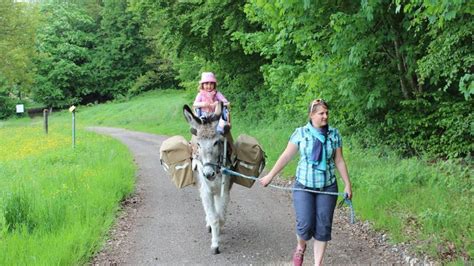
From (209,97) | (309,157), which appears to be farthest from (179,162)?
(309,157)

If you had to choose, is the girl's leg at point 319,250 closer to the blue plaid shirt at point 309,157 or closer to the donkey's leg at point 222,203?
the blue plaid shirt at point 309,157

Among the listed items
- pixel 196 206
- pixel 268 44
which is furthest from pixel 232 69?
pixel 196 206

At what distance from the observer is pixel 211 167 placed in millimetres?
6211

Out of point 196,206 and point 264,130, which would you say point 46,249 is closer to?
point 196,206

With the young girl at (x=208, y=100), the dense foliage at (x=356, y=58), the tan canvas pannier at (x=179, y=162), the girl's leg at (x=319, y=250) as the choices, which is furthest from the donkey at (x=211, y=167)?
the dense foliage at (x=356, y=58)

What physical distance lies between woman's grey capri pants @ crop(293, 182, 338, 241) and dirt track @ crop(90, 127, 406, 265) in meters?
0.84

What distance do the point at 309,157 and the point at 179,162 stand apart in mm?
2659

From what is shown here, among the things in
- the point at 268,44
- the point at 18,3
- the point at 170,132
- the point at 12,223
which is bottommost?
the point at 170,132

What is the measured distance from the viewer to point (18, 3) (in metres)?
38.6

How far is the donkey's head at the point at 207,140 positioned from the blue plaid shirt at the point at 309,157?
1299 millimetres

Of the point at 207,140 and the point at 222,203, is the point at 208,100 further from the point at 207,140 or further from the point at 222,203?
the point at 222,203

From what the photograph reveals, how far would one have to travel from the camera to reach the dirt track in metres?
6.28

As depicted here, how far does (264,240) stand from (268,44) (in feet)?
26.4

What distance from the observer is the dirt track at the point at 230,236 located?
20.6 feet
